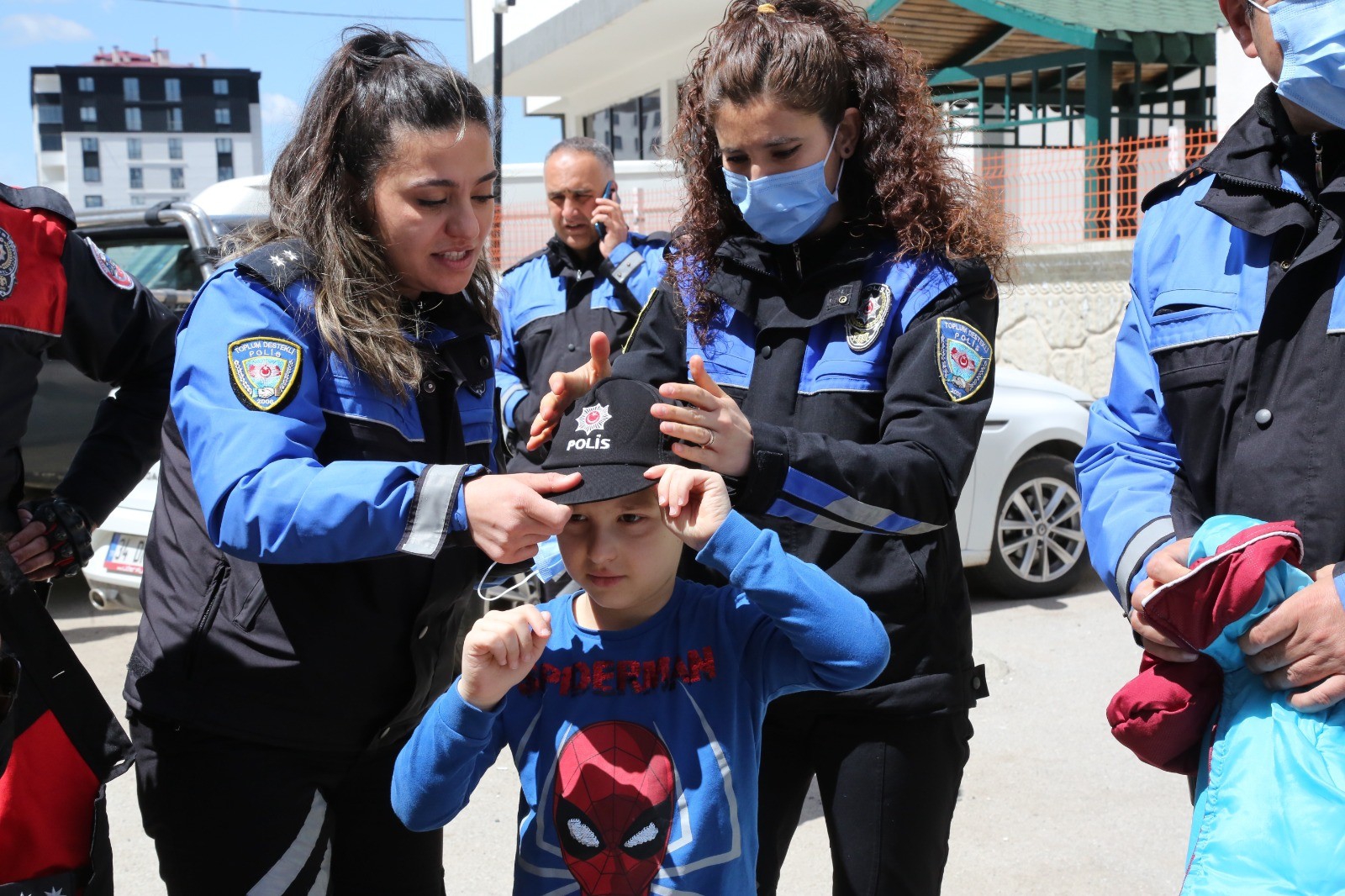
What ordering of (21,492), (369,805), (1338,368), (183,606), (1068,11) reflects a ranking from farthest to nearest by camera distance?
(1068,11)
(21,492)
(369,805)
(183,606)
(1338,368)

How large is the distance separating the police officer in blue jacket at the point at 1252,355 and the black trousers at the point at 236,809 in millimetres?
1401

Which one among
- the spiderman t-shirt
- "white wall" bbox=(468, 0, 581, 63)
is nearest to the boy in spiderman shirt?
the spiderman t-shirt

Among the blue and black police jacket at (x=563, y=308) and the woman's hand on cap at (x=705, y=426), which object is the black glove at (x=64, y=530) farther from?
the blue and black police jacket at (x=563, y=308)

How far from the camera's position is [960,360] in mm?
2217

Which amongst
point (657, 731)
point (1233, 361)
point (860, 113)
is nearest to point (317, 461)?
point (657, 731)

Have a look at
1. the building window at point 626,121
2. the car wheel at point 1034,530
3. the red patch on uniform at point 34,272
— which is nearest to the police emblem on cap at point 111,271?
the red patch on uniform at point 34,272

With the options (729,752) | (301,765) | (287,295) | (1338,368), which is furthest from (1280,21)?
(301,765)

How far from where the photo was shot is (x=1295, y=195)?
1.94 metres

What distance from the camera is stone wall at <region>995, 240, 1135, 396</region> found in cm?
1081

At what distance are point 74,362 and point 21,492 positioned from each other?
32cm

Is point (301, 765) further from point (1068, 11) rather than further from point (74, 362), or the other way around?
point (1068, 11)

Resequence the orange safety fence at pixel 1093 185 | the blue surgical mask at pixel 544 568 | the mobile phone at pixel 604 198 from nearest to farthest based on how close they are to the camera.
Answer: the blue surgical mask at pixel 544 568 < the mobile phone at pixel 604 198 < the orange safety fence at pixel 1093 185

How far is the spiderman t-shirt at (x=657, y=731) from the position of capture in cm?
196

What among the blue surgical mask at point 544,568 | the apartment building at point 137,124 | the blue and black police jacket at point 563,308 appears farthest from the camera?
the apartment building at point 137,124
